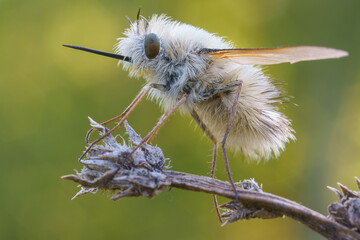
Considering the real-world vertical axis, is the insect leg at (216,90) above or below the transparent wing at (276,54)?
below

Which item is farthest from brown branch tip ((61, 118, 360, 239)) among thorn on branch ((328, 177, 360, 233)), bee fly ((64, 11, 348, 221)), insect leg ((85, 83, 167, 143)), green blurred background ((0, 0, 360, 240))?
green blurred background ((0, 0, 360, 240))

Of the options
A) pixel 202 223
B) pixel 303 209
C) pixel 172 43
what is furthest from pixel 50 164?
pixel 303 209

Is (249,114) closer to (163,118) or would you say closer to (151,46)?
(163,118)

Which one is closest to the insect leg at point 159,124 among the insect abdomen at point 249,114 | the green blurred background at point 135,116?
the insect abdomen at point 249,114

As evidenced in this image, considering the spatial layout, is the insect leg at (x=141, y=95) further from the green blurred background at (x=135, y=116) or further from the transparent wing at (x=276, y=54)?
the green blurred background at (x=135, y=116)

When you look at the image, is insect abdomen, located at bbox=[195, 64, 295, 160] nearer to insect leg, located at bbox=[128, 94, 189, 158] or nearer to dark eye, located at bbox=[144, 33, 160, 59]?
insect leg, located at bbox=[128, 94, 189, 158]

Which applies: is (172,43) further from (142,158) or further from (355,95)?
(355,95)
